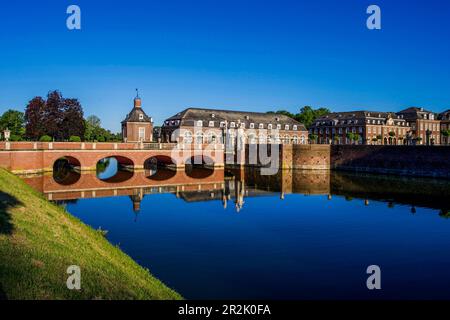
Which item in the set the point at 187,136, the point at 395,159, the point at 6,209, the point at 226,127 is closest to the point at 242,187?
the point at 395,159

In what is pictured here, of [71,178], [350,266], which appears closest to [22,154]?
[71,178]

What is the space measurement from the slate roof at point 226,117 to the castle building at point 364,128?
6848 mm

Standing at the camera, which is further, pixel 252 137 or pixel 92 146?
pixel 252 137

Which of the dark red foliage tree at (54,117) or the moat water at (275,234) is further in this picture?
the dark red foliage tree at (54,117)

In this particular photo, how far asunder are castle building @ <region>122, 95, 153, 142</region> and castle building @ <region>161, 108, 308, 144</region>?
4563mm

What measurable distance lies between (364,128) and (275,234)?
59.1 meters

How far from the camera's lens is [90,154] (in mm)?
39531

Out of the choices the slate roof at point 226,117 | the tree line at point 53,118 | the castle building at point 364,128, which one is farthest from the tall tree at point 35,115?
the castle building at point 364,128

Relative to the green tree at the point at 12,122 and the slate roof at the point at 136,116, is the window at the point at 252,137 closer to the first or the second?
the slate roof at the point at 136,116

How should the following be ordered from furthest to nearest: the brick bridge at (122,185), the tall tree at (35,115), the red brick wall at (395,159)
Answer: the tall tree at (35,115)
the red brick wall at (395,159)
the brick bridge at (122,185)

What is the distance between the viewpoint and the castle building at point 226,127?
192 ft

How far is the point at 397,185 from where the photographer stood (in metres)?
34.5

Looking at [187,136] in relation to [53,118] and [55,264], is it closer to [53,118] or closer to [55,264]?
[53,118]

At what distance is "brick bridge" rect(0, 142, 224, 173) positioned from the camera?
1328 inches
